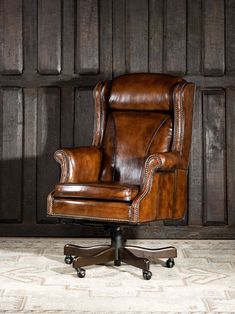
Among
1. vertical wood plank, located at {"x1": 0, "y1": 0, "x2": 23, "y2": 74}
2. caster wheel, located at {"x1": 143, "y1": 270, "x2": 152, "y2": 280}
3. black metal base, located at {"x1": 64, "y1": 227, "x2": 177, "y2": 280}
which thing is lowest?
caster wheel, located at {"x1": 143, "y1": 270, "x2": 152, "y2": 280}

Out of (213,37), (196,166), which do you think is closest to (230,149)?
(196,166)

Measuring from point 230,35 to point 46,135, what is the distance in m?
1.62

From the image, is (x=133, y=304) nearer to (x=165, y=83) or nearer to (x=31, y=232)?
(x=165, y=83)

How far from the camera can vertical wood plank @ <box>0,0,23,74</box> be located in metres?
5.10

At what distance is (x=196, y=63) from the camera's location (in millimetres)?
5074

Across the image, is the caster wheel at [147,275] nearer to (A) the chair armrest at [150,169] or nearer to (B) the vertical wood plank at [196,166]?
(A) the chair armrest at [150,169]

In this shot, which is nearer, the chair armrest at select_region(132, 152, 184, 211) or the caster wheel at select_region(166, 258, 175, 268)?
the chair armrest at select_region(132, 152, 184, 211)

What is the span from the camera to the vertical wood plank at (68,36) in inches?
200

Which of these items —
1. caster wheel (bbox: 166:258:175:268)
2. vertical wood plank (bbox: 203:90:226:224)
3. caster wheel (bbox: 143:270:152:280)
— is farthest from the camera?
vertical wood plank (bbox: 203:90:226:224)

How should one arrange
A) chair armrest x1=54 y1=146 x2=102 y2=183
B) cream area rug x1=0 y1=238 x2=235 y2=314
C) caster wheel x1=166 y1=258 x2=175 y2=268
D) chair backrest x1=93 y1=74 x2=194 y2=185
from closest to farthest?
1. cream area rug x1=0 y1=238 x2=235 y2=314
2. caster wheel x1=166 y1=258 x2=175 y2=268
3. chair armrest x1=54 y1=146 x2=102 y2=183
4. chair backrest x1=93 y1=74 x2=194 y2=185

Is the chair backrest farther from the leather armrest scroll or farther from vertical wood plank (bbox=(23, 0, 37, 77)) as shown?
vertical wood plank (bbox=(23, 0, 37, 77))

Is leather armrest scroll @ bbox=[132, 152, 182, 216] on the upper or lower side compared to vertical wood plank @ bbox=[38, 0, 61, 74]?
lower

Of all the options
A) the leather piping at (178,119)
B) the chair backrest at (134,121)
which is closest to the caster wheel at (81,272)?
the chair backrest at (134,121)

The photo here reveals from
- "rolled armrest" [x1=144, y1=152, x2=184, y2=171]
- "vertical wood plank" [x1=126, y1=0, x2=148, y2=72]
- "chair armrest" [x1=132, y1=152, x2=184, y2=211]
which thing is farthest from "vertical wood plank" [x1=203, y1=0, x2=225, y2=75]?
"chair armrest" [x1=132, y1=152, x2=184, y2=211]
